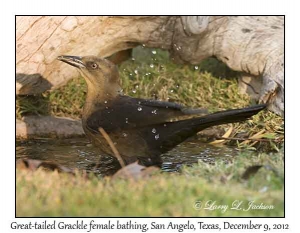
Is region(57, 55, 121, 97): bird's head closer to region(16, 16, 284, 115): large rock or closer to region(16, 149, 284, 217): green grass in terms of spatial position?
region(16, 16, 284, 115): large rock

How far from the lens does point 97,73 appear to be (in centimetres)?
683

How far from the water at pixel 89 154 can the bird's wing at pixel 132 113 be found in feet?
1.40

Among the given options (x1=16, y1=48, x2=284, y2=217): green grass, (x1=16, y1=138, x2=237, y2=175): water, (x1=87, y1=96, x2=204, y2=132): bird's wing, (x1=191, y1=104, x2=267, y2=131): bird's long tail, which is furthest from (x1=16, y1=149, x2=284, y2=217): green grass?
(x1=16, y1=138, x2=237, y2=175): water

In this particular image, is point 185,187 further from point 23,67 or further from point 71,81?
point 71,81

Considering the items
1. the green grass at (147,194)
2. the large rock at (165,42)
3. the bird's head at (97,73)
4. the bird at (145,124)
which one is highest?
the large rock at (165,42)

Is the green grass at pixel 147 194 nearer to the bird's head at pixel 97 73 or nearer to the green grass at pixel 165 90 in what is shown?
the bird's head at pixel 97 73

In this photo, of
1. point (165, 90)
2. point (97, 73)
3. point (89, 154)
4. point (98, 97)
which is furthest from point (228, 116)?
point (165, 90)

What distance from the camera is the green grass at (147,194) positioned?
4.37m

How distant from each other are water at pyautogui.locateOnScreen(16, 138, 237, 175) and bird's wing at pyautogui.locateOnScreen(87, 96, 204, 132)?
0.43 m

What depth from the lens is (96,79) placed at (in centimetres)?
681

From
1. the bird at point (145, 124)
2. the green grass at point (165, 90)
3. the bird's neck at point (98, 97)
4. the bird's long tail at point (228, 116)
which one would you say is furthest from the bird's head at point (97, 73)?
the green grass at point (165, 90)

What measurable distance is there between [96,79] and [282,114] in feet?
6.50

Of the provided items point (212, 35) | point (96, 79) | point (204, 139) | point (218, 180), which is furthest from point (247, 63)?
point (218, 180)

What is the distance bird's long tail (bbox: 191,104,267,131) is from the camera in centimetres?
588
